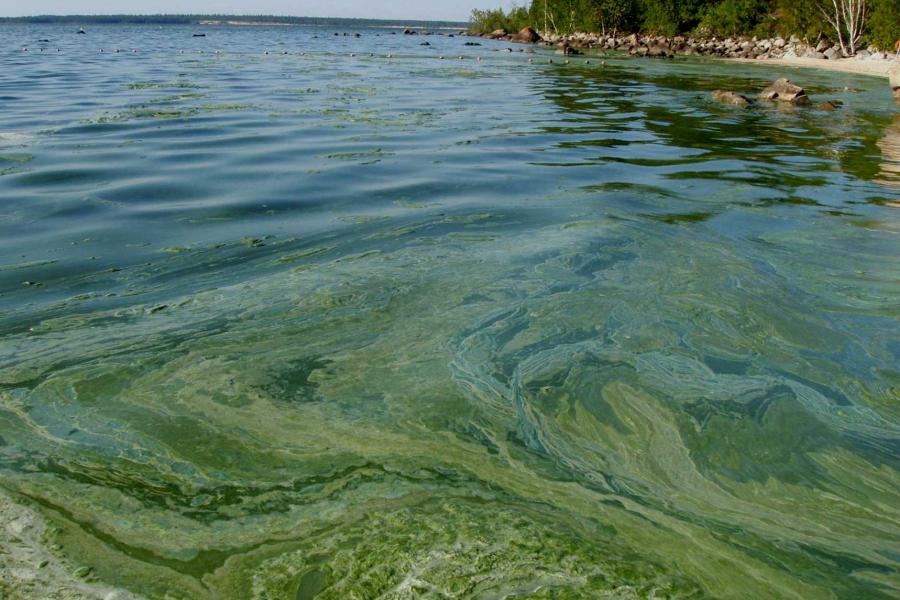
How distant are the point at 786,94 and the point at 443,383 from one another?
1429cm

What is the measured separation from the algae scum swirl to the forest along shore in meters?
14.1

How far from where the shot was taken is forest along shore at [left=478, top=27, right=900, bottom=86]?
2450cm

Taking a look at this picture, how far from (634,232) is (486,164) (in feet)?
9.37

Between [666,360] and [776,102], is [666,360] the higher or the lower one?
the lower one

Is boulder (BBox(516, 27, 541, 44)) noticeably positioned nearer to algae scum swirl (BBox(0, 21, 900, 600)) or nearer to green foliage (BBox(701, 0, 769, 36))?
green foliage (BBox(701, 0, 769, 36))

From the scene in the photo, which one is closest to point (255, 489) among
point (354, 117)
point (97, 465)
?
point (97, 465)

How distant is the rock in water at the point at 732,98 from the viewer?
1370cm

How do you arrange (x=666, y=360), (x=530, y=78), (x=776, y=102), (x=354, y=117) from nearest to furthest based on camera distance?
(x=666, y=360), (x=354, y=117), (x=776, y=102), (x=530, y=78)

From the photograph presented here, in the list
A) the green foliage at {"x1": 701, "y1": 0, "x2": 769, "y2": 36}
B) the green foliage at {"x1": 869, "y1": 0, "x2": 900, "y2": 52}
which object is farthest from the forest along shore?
the green foliage at {"x1": 701, "y1": 0, "x2": 769, "y2": 36}

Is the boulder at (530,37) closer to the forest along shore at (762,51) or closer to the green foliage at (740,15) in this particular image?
the forest along shore at (762,51)

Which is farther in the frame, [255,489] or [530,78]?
[530,78]

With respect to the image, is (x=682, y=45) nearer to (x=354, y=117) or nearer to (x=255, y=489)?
(x=354, y=117)

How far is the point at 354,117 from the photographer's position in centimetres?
1050

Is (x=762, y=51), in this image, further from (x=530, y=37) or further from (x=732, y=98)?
(x=530, y=37)
